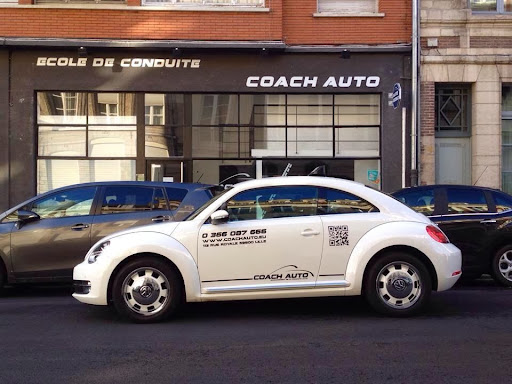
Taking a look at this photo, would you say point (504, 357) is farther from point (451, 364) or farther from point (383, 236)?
point (383, 236)

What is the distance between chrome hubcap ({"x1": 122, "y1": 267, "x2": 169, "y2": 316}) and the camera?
636 centimetres

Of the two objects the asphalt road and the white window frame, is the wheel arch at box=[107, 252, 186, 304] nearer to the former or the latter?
the asphalt road

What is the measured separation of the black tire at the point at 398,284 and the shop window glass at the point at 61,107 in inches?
381

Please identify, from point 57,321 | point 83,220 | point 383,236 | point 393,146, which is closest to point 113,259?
point 57,321

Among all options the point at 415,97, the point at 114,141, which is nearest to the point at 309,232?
the point at 415,97

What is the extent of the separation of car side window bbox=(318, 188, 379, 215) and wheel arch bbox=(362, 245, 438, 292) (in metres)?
0.48

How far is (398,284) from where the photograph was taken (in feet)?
21.4

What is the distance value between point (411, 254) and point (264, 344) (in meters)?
2.04

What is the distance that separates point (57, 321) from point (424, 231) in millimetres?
4289

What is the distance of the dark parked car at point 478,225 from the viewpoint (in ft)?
29.0

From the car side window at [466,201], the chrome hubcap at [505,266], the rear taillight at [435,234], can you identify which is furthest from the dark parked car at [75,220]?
the chrome hubcap at [505,266]

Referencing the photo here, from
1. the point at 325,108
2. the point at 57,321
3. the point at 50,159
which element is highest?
the point at 325,108

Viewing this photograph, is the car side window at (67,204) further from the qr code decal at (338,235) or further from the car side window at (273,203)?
the qr code decal at (338,235)

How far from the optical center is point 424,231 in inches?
258
